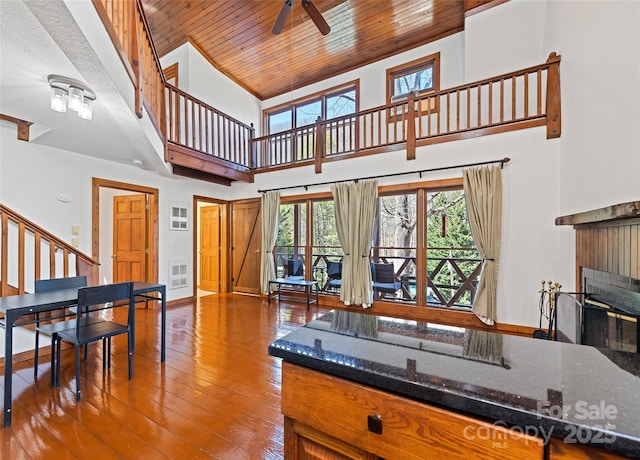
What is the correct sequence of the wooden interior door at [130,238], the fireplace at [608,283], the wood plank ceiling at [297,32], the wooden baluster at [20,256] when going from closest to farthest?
1. the fireplace at [608,283]
2. the wooden baluster at [20,256]
3. the wood plank ceiling at [297,32]
4. the wooden interior door at [130,238]

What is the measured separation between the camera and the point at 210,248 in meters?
6.81

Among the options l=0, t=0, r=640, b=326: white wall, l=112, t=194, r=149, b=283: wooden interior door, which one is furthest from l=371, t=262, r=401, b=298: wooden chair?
l=112, t=194, r=149, b=283: wooden interior door

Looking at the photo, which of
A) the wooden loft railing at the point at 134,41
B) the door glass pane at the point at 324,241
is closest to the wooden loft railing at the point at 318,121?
the wooden loft railing at the point at 134,41

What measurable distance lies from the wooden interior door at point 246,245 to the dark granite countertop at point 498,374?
211 inches

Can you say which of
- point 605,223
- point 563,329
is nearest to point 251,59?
point 605,223

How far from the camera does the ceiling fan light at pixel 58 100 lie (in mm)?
2296

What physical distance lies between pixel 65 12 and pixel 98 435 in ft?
→ 8.32

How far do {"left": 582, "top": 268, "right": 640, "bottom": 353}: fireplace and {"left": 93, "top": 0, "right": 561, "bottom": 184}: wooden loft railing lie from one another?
2.24 metres

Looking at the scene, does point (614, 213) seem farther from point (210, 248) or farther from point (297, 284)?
point (210, 248)

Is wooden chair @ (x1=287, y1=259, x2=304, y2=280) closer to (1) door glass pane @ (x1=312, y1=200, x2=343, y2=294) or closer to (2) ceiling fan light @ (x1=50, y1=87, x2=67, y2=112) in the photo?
(1) door glass pane @ (x1=312, y1=200, x2=343, y2=294)

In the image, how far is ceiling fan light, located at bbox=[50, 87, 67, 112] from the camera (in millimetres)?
2296

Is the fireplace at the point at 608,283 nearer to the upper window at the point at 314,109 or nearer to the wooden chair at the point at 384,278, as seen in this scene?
the wooden chair at the point at 384,278

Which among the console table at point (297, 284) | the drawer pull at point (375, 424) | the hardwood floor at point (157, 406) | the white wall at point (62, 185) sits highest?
the white wall at point (62, 185)

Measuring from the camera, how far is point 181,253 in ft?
18.4
